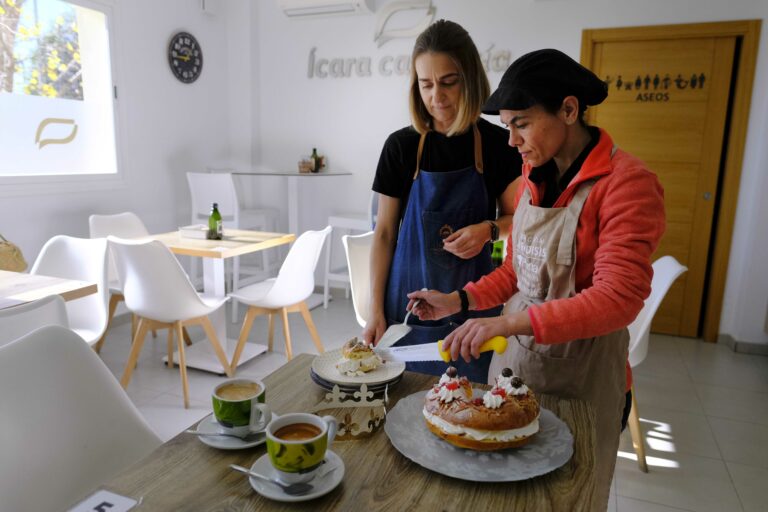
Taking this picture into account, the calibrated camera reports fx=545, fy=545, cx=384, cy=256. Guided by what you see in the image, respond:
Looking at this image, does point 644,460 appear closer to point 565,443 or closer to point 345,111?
point 565,443

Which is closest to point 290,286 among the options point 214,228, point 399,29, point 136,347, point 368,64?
point 214,228

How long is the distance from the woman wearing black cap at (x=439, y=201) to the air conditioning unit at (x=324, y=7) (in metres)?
3.25

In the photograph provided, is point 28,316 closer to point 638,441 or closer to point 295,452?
point 295,452

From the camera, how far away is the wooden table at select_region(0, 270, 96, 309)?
→ 1837 mm

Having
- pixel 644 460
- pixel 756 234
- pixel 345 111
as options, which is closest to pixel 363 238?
pixel 644 460

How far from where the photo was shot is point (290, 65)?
4836 millimetres

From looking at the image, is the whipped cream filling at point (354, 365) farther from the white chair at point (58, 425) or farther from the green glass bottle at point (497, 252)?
the green glass bottle at point (497, 252)

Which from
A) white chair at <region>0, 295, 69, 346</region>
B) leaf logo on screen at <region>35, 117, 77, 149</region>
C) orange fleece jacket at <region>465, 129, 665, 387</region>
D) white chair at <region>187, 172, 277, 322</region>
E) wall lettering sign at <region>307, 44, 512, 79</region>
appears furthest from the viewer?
wall lettering sign at <region>307, 44, 512, 79</region>

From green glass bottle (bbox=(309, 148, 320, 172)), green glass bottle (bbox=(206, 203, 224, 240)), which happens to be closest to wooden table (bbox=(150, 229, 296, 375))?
green glass bottle (bbox=(206, 203, 224, 240))

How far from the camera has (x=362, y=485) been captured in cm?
76

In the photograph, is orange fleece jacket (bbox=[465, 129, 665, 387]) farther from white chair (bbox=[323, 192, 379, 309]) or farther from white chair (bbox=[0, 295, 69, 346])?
white chair (bbox=[323, 192, 379, 309])

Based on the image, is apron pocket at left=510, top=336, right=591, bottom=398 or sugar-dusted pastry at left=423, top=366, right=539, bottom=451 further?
apron pocket at left=510, top=336, right=591, bottom=398

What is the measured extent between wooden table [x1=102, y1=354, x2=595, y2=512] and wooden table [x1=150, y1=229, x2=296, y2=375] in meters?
2.10

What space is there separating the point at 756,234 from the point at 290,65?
3.83 meters
